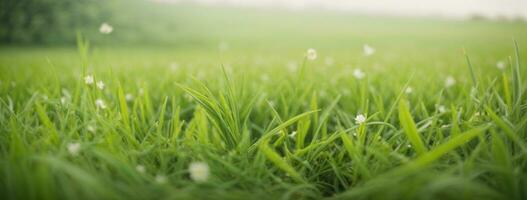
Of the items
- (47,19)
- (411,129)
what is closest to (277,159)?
(411,129)

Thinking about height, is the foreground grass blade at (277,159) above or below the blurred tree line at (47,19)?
below

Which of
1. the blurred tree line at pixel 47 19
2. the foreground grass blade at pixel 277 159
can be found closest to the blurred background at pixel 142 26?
the blurred tree line at pixel 47 19

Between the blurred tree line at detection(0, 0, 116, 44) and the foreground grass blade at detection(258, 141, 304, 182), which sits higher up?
the blurred tree line at detection(0, 0, 116, 44)

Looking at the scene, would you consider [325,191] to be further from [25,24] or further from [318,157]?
[25,24]

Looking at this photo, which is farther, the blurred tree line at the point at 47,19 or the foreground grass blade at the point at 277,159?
the blurred tree line at the point at 47,19

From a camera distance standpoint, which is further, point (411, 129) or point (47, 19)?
point (47, 19)

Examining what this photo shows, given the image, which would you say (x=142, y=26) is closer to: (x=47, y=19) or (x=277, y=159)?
(x=47, y=19)

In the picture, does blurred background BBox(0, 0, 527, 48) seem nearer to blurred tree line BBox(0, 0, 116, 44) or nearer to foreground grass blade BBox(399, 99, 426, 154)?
blurred tree line BBox(0, 0, 116, 44)

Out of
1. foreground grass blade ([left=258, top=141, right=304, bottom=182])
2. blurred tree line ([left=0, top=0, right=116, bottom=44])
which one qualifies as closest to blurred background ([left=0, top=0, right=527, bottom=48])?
blurred tree line ([left=0, top=0, right=116, bottom=44])

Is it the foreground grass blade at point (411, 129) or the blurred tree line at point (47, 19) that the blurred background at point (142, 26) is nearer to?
the blurred tree line at point (47, 19)
